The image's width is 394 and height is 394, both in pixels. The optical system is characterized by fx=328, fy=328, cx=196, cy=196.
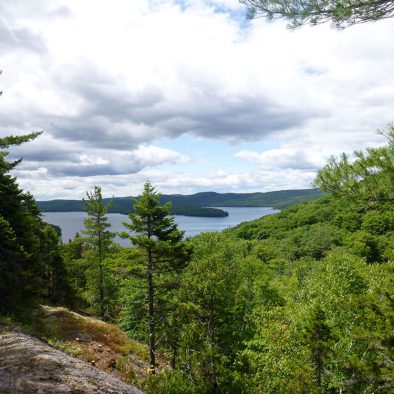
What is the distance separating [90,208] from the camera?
108 ft

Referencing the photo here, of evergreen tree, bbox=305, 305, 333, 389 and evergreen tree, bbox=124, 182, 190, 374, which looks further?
evergreen tree, bbox=124, 182, 190, 374

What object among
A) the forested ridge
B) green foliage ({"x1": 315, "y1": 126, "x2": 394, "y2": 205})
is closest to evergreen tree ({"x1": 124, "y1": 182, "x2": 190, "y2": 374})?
the forested ridge

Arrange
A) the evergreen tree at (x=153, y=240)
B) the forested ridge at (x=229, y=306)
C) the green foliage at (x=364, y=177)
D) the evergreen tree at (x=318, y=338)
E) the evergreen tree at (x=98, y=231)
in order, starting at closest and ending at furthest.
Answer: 1. the green foliage at (x=364, y=177)
2. the forested ridge at (x=229, y=306)
3. the evergreen tree at (x=318, y=338)
4. the evergreen tree at (x=153, y=240)
5. the evergreen tree at (x=98, y=231)

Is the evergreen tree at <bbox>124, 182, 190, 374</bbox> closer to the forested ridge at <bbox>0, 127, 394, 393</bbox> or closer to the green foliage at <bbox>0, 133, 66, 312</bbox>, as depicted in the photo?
the forested ridge at <bbox>0, 127, 394, 393</bbox>

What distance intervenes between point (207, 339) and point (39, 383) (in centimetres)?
819

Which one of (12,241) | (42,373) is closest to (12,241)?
(12,241)

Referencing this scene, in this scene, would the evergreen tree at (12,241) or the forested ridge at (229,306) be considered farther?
the evergreen tree at (12,241)

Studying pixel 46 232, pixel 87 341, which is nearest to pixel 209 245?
pixel 46 232

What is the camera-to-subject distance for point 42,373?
8.54 meters

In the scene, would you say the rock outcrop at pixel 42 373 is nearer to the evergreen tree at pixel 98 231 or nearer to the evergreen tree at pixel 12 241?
the evergreen tree at pixel 12 241

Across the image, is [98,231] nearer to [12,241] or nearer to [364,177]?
[12,241]

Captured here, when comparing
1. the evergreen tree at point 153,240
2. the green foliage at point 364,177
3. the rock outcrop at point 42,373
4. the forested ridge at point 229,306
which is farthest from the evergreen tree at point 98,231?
the green foliage at point 364,177

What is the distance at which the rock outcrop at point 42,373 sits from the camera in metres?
7.80

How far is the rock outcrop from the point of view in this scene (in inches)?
307
